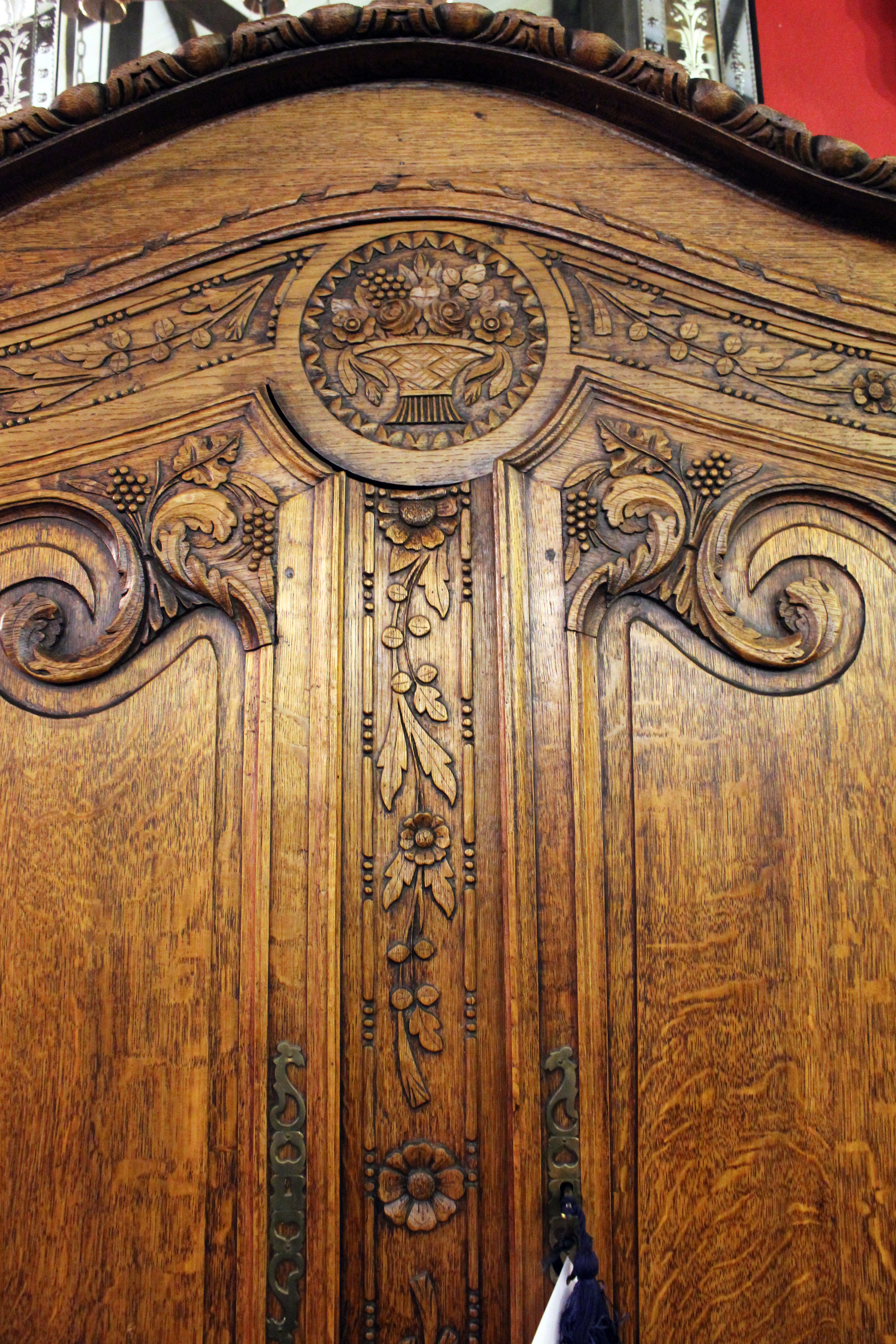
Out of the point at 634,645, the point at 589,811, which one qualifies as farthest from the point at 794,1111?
the point at 634,645

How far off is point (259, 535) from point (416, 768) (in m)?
0.26

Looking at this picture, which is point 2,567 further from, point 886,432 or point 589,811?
point 886,432

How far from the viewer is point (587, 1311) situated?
70cm

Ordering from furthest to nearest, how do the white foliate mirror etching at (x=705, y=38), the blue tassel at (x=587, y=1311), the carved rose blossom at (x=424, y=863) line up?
1. the white foliate mirror etching at (x=705, y=38)
2. the carved rose blossom at (x=424, y=863)
3. the blue tassel at (x=587, y=1311)

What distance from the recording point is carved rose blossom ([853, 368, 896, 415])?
851mm

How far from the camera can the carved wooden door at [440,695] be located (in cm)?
78

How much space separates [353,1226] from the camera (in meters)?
0.78

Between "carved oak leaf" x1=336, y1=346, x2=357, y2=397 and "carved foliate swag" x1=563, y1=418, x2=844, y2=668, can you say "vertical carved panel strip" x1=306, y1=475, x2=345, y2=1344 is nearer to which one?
"carved oak leaf" x1=336, y1=346, x2=357, y2=397

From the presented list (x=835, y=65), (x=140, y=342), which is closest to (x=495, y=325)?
(x=140, y=342)

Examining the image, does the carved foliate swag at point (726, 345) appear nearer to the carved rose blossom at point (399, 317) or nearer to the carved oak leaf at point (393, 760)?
the carved rose blossom at point (399, 317)

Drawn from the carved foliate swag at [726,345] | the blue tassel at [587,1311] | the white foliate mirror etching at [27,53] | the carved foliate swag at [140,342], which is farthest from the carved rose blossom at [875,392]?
the white foliate mirror etching at [27,53]

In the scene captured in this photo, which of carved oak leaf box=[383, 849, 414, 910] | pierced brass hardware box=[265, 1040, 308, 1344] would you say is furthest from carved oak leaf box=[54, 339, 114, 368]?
pierced brass hardware box=[265, 1040, 308, 1344]

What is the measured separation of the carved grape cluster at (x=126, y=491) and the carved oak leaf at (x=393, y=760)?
312mm

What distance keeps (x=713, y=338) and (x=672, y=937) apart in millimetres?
558
